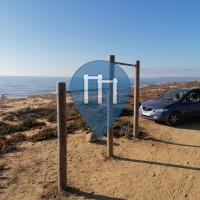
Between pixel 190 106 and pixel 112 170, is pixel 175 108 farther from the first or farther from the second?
pixel 112 170

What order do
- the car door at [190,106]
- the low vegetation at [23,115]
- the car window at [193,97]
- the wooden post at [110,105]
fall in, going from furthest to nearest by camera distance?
the low vegetation at [23,115], the car window at [193,97], the car door at [190,106], the wooden post at [110,105]

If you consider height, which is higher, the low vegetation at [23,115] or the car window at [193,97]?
the car window at [193,97]

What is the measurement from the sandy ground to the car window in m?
2.59

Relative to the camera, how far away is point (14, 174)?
601 cm

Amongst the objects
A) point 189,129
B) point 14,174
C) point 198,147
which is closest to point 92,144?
point 14,174

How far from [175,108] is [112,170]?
5.78m

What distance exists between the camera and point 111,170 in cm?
614

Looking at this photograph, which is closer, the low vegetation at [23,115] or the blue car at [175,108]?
the blue car at [175,108]

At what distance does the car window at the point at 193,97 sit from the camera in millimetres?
11203

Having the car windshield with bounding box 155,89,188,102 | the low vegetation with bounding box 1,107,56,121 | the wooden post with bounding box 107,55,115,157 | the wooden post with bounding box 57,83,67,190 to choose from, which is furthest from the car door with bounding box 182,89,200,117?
the low vegetation with bounding box 1,107,56,121

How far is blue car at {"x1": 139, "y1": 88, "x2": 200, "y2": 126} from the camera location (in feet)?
35.1

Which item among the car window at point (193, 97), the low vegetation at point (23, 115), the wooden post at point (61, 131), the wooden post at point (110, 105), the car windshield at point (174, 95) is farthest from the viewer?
the low vegetation at point (23, 115)

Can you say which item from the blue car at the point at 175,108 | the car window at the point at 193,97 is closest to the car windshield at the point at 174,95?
the blue car at the point at 175,108

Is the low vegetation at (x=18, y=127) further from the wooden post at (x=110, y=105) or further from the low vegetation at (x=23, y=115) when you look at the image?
the wooden post at (x=110, y=105)
